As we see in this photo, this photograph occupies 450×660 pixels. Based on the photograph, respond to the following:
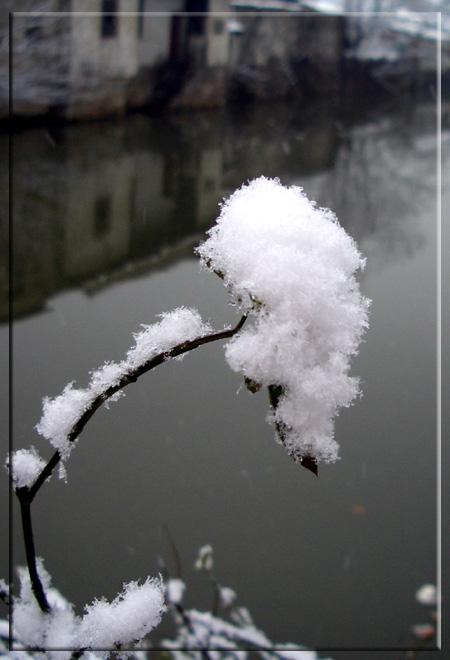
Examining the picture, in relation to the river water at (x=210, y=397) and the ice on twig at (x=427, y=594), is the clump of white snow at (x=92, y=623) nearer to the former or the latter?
the river water at (x=210, y=397)

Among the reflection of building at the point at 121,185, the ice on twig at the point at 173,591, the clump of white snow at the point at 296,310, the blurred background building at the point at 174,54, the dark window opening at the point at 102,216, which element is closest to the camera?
the clump of white snow at the point at 296,310

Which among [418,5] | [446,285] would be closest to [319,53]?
[418,5]

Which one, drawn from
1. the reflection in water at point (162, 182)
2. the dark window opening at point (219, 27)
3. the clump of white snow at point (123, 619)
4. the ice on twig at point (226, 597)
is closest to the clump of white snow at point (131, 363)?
the clump of white snow at point (123, 619)

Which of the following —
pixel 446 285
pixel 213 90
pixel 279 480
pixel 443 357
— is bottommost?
pixel 279 480

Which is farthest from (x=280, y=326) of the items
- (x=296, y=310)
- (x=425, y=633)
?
(x=425, y=633)

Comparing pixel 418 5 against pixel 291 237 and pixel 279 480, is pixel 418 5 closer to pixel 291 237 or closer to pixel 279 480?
pixel 279 480

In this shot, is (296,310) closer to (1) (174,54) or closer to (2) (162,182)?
(1) (174,54)
